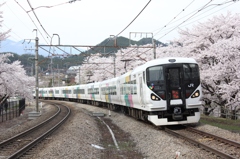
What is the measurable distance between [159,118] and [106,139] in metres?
2.20

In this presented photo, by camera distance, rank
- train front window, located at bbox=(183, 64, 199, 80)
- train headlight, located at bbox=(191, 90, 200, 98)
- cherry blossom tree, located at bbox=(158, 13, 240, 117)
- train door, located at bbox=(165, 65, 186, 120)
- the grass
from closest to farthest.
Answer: train door, located at bbox=(165, 65, 186, 120)
train headlight, located at bbox=(191, 90, 200, 98)
train front window, located at bbox=(183, 64, 199, 80)
the grass
cherry blossom tree, located at bbox=(158, 13, 240, 117)

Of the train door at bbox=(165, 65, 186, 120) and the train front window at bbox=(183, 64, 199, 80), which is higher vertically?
the train front window at bbox=(183, 64, 199, 80)

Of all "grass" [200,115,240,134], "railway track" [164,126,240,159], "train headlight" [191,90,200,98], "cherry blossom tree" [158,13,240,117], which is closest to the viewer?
"railway track" [164,126,240,159]

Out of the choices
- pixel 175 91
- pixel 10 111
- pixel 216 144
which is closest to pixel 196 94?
pixel 175 91

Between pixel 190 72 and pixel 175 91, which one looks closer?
pixel 175 91

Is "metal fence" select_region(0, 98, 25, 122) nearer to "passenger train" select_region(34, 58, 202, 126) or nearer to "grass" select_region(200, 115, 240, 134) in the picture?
"passenger train" select_region(34, 58, 202, 126)

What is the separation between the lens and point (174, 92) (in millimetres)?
12078

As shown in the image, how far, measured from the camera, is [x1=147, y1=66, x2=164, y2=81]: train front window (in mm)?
12270

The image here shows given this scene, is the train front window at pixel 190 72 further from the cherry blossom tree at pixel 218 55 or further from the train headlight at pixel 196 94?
the cherry blossom tree at pixel 218 55

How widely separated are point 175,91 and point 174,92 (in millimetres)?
55

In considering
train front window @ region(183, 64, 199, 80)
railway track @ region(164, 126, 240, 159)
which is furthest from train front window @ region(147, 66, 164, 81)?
railway track @ region(164, 126, 240, 159)

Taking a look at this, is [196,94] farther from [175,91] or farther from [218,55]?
[218,55]

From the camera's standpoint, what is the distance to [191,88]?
12.1m

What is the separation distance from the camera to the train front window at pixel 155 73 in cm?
1227
